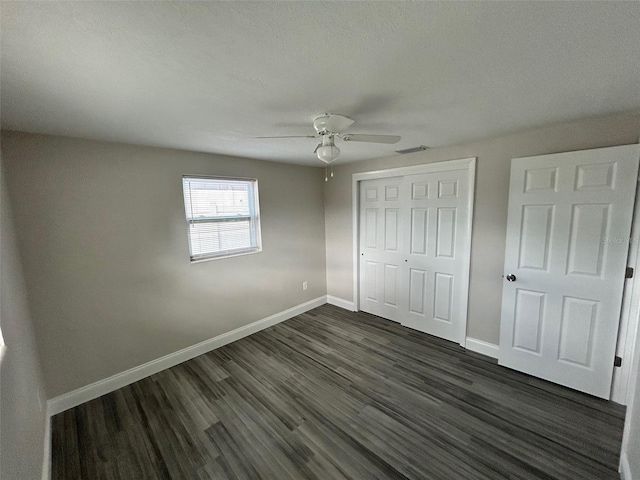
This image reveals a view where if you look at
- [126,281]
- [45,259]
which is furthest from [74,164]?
[126,281]

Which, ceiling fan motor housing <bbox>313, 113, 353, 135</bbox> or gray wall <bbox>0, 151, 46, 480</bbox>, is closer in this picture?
gray wall <bbox>0, 151, 46, 480</bbox>

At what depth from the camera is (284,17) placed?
916 mm

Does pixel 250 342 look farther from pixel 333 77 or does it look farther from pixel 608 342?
pixel 608 342

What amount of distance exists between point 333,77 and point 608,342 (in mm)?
2991

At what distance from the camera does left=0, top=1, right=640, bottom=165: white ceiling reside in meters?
0.90

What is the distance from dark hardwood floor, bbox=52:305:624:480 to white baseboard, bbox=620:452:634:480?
57 millimetres

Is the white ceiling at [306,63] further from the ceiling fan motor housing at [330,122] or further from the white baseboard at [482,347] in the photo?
the white baseboard at [482,347]

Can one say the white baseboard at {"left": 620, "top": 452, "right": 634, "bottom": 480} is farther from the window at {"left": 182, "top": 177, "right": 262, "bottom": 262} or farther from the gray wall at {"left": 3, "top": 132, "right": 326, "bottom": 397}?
the window at {"left": 182, "top": 177, "right": 262, "bottom": 262}

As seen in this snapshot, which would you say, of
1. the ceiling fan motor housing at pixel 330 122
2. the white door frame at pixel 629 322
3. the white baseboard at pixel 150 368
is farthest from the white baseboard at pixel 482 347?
the ceiling fan motor housing at pixel 330 122

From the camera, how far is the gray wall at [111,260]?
2076 millimetres

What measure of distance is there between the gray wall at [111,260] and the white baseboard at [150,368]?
58 mm

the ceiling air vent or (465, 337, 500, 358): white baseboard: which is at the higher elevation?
the ceiling air vent

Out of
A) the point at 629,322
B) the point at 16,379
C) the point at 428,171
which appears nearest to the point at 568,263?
the point at 629,322

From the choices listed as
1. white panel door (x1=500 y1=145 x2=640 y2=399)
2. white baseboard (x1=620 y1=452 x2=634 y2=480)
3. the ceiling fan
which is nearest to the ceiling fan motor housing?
the ceiling fan
